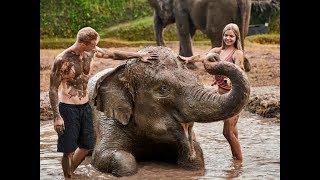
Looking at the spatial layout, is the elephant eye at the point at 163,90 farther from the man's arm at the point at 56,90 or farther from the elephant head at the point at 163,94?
the man's arm at the point at 56,90

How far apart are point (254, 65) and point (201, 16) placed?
8.99 ft

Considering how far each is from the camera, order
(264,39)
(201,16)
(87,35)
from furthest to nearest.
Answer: (264,39), (201,16), (87,35)

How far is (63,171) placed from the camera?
204 inches

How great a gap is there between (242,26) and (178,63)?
14.1 feet

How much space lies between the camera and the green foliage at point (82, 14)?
54.2 feet

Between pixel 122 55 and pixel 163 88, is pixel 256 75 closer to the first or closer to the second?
pixel 163 88

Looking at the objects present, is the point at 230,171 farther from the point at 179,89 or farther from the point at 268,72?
the point at 268,72

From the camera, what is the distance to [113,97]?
5316 mm

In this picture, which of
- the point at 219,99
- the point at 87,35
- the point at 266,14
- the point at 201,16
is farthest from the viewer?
the point at 266,14

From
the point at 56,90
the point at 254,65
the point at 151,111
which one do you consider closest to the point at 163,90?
the point at 151,111

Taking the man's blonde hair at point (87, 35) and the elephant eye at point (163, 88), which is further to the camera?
the elephant eye at point (163, 88)

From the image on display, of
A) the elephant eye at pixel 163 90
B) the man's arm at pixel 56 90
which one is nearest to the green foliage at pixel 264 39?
the elephant eye at pixel 163 90

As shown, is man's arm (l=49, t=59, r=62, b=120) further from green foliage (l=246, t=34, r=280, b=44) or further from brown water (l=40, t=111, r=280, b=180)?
green foliage (l=246, t=34, r=280, b=44)

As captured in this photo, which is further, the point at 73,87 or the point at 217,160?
the point at 217,160
